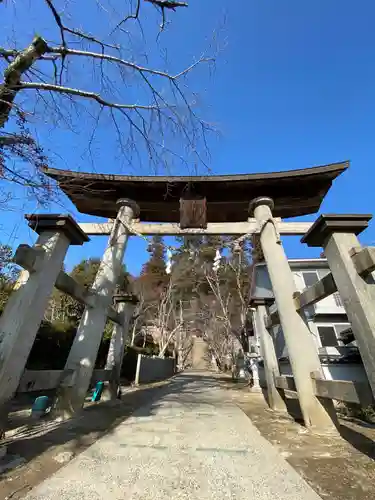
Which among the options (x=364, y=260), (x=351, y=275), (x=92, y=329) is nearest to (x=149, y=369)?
(x=92, y=329)

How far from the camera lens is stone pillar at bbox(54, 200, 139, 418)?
372 centimetres

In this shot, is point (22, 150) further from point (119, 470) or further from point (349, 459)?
point (349, 459)

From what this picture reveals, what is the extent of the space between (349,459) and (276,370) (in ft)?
9.77

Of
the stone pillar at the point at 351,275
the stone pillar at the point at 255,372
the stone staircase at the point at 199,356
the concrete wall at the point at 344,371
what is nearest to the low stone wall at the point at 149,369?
the stone pillar at the point at 255,372

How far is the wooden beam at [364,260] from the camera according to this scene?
2.36 metres

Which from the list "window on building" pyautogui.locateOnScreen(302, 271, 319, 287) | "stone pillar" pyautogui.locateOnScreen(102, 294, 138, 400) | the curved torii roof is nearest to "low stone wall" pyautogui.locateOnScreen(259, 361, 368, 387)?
"window on building" pyautogui.locateOnScreen(302, 271, 319, 287)

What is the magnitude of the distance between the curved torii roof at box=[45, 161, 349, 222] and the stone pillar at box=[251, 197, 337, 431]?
78 cm

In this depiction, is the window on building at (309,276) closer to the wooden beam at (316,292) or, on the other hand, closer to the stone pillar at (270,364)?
the stone pillar at (270,364)

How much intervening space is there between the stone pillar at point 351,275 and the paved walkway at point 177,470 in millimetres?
1240

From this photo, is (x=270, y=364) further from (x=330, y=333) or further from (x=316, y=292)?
(x=330, y=333)

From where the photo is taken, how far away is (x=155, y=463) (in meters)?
2.10

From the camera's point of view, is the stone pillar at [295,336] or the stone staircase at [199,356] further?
the stone staircase at [199,356]

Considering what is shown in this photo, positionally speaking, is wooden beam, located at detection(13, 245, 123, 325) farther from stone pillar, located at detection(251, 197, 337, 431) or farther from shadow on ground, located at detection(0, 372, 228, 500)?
stone pillar, located at detection(251, 197, 337, 431)

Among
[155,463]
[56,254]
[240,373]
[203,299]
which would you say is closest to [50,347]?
[56,254]
